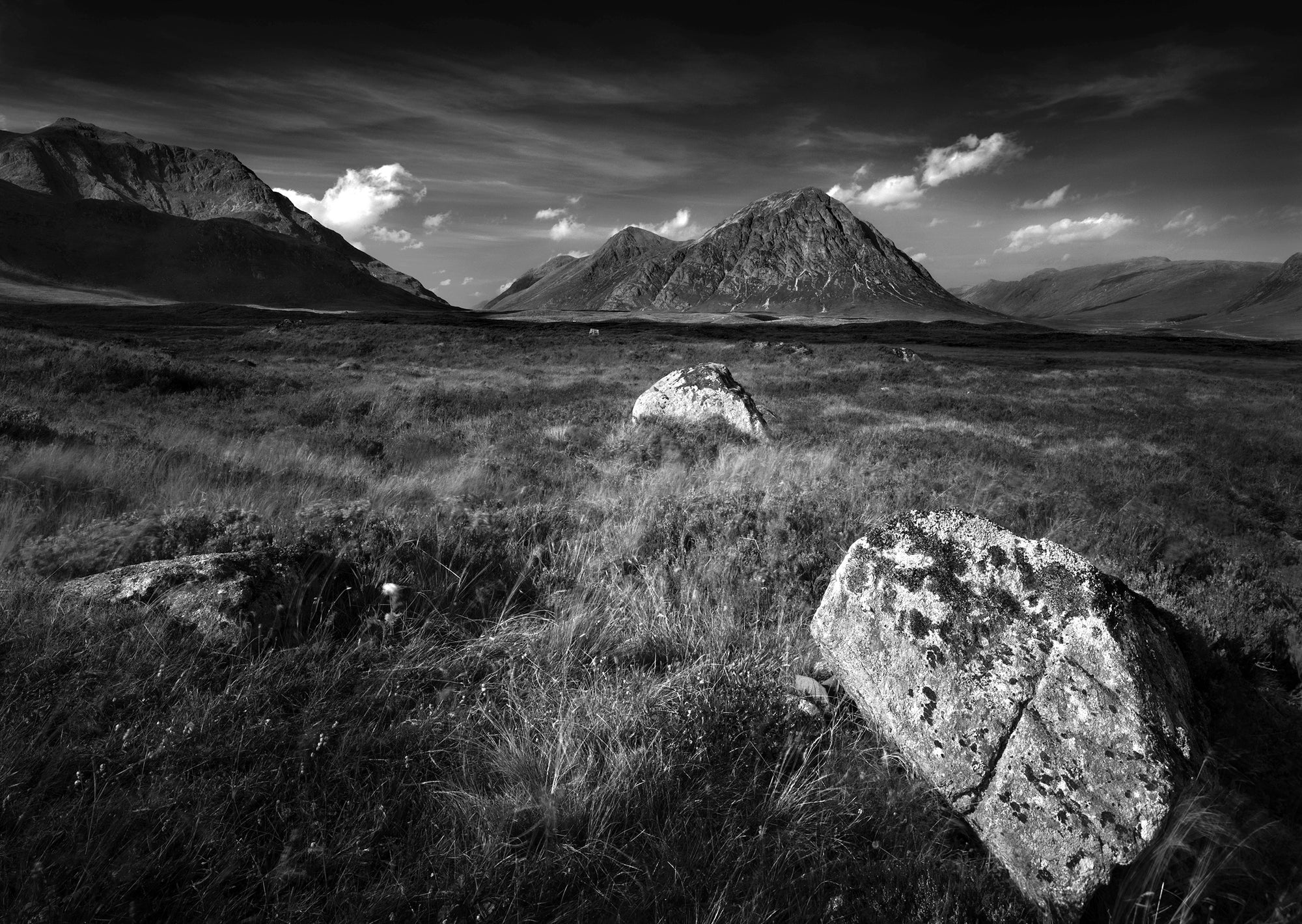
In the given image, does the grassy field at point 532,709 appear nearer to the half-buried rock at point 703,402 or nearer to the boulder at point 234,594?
the boulder at point 234,594

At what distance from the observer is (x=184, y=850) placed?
218cm

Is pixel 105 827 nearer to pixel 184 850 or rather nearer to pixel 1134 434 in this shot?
pixel 184 850

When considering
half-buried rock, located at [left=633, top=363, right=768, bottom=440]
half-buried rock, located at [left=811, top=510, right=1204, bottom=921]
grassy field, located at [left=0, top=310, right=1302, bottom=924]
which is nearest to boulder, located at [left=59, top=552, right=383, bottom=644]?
grassy field, located at [left=0, top=310, right=1302, bottom=924]

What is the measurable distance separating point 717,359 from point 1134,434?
987 inches

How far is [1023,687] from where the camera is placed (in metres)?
3.14

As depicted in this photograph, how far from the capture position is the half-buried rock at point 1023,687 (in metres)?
2.74

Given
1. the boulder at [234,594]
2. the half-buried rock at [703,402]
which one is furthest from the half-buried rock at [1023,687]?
the half-buried rock at [703,402]

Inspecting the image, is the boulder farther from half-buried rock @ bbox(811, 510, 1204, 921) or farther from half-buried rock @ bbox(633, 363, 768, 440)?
half-buried rock @ bbox(633, 363, 768, 440)

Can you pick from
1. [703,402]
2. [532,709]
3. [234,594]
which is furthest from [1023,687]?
[703,402]

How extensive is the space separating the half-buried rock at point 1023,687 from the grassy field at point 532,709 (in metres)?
0.16

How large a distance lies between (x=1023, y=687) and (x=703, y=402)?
1282 cm

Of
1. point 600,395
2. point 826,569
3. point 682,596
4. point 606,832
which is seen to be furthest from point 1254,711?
point 600,395

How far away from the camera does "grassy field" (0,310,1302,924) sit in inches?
89.5

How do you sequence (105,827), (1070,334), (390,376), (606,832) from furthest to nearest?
1. (1070,334)
2. (390,376)
3. (606,832)
4. (105,827)
